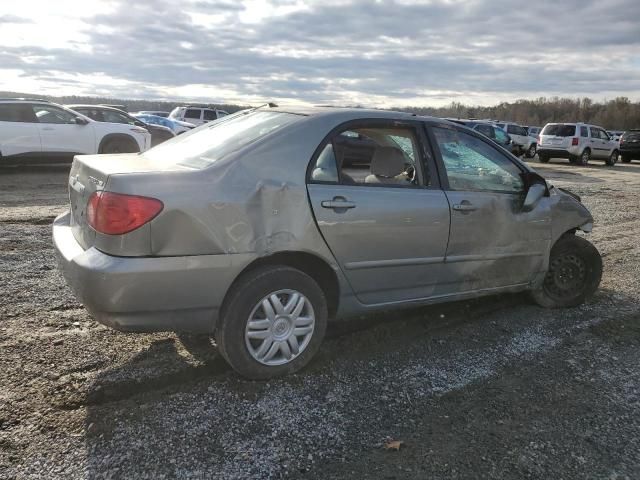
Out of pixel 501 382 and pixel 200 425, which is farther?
pixel 501 382

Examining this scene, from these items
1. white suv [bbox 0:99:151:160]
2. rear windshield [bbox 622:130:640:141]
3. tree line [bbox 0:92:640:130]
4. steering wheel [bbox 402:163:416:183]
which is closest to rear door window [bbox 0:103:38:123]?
white suv [bbox 0:99:151:160]

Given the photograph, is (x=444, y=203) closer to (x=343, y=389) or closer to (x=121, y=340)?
(x=343, y=389)

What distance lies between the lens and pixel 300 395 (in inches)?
126

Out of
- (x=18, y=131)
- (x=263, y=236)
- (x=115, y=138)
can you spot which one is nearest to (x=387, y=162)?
(x=263, y=236)

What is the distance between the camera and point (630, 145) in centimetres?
2794

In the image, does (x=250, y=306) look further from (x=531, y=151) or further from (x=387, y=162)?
(x=531, y=151)

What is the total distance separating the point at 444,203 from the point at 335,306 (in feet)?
3.45

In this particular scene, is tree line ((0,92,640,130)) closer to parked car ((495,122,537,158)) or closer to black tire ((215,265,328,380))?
parked car ((495,122,537,158))

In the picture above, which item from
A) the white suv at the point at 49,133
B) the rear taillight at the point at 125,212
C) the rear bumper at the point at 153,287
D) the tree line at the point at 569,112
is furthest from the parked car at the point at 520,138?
the tree line at the point at 569,112

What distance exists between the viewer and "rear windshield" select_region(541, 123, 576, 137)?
24.0 metres

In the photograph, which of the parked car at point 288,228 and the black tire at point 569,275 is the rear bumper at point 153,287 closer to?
the parked car at point 288,228

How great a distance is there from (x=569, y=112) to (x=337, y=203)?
91.4 meters

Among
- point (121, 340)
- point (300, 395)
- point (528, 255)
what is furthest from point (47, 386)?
point (528, 255)

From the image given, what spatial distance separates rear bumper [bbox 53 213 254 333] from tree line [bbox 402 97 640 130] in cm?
7336
